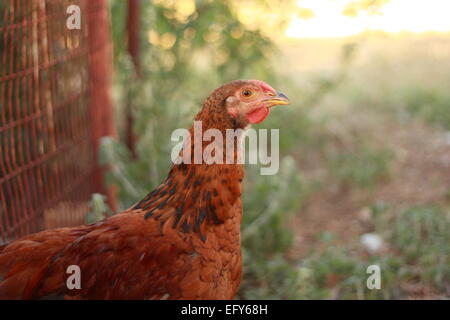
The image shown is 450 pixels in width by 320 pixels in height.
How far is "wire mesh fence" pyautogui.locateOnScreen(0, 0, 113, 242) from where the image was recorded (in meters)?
3.09

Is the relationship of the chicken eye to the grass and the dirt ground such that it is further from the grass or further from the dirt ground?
the dirt ground

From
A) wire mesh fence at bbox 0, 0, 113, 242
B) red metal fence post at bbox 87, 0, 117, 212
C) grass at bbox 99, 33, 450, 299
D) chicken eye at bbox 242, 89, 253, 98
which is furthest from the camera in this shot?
red metal fence post at bbox 87, 0, 117, 212

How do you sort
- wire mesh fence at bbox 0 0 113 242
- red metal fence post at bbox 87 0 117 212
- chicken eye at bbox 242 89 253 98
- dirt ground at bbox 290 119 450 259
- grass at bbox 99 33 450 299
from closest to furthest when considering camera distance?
chicken eye at bbox 242 89 253 98, wire mesh fence at bbox 0 0 113 242, grass at bbox 99 33 450 299, red metal fence post at bbox 87 0 117 212, dirt ground at bbox 290 119 450 259

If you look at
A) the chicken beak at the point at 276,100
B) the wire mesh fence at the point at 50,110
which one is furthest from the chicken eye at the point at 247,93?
the wire mesh fence at the point at 50,110

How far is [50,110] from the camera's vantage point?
11.7 ft

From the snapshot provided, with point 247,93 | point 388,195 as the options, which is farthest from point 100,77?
point 388,195

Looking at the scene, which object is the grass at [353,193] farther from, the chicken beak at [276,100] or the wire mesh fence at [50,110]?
the chicken beak at [276,100]

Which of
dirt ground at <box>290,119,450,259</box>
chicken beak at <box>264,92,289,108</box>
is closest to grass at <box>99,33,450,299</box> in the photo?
dirt ground at <box>290,119,450,259</box>

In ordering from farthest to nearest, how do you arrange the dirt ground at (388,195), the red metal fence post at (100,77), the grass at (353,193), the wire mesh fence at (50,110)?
the dirt ground at (388,195), the red metal fence post at (100,77), the grass at (353,193), the wire mesh fence at (50,110)

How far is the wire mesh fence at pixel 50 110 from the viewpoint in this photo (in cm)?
309

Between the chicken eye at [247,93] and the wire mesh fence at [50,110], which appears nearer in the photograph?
the chicken eye at [247,93]

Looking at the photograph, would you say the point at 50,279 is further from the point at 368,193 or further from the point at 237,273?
the point at 368,193
